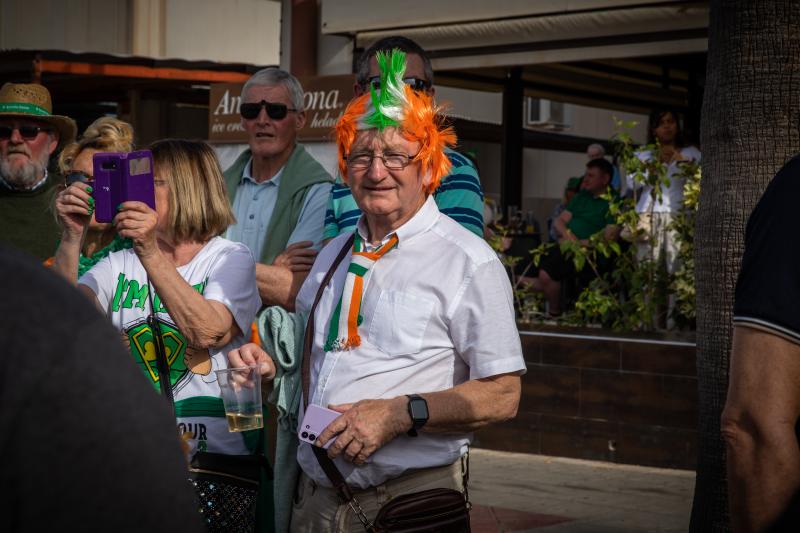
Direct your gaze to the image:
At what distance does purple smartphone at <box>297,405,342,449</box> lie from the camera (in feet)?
10.3

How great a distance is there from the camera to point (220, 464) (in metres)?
3.46

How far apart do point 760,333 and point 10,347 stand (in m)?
1.52

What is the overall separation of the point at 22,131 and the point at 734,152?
3.24 meters

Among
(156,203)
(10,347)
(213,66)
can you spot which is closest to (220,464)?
(156,203)

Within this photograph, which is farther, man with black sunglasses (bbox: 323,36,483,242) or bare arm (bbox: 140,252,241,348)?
man with black sunglasses (bbox: 323,36,483,242)

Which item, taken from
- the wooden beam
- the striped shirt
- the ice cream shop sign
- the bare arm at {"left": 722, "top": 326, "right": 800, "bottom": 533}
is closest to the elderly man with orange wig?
the striped shirt

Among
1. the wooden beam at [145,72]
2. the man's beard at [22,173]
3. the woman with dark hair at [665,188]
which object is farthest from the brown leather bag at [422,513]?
the wooden beam at [145,72]

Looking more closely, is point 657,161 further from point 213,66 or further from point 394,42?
point 213,66

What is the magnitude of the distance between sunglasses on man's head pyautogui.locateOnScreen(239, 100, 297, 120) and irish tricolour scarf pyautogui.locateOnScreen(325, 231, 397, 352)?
1659mm

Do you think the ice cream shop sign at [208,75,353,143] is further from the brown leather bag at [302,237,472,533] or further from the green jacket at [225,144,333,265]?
the brown leather bag at [302,237,472,533]

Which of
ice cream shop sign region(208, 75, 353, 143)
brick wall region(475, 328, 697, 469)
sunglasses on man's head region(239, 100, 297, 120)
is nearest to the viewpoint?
sunglasses on man's head region(239, 100, 297, 120)

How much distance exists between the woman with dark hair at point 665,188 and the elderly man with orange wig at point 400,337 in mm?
5432

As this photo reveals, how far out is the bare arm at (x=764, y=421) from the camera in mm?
2121

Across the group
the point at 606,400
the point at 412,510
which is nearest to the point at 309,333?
the point at 412,510
